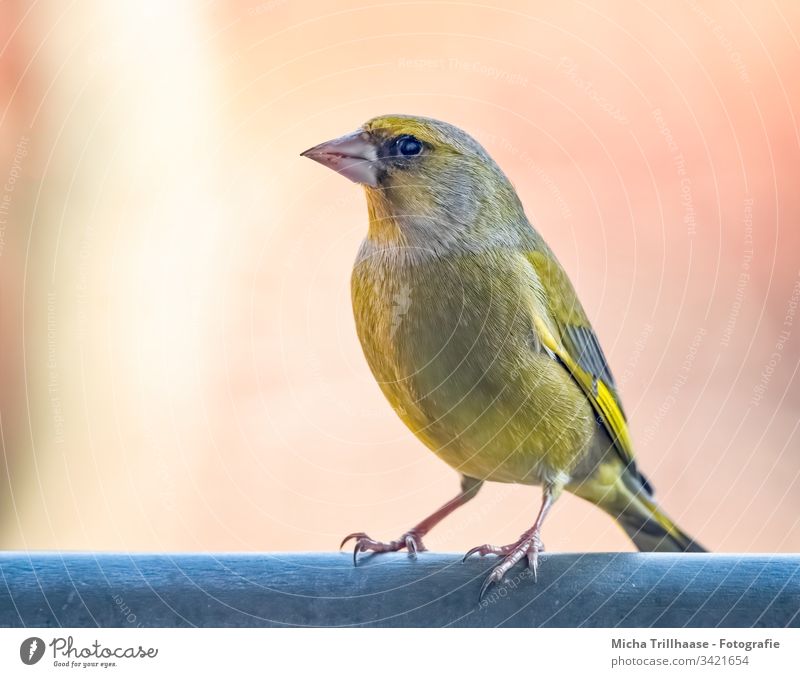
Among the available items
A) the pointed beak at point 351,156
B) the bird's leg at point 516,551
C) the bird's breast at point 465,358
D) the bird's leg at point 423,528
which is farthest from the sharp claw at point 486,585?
the pointed beak at point 351,156

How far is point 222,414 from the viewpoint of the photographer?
104 inches

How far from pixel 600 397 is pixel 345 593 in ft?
2.63

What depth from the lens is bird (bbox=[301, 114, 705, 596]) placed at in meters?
1.91

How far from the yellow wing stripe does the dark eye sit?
40cm

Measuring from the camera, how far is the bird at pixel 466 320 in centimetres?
191

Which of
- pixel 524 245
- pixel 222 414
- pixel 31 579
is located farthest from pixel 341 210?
pixel 31 579

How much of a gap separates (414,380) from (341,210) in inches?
23.4

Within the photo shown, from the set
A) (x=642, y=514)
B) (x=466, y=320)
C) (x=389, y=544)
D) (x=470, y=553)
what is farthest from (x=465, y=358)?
(x=642, y=514)

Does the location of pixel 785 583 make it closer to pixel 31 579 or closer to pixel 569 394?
pixel 569 394

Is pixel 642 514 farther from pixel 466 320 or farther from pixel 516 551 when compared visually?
pixel 466 320

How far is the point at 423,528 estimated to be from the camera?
2.23 m

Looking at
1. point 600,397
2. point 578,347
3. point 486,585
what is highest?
point 578,347

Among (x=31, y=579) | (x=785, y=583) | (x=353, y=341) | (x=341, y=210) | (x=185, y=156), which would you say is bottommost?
(x=785, y=583)

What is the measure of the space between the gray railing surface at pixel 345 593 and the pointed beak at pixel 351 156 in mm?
728
